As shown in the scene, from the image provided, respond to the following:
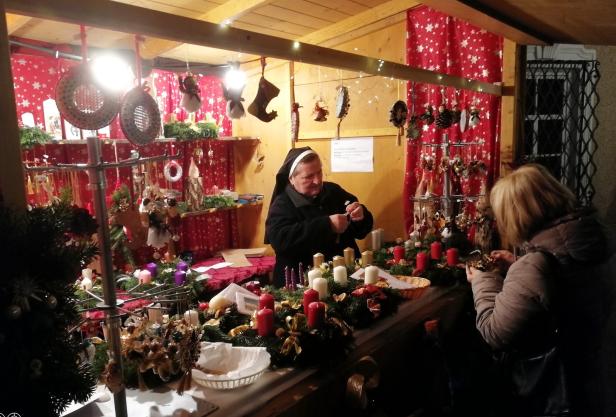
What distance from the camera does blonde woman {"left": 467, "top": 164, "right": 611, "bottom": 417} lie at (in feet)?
3.93

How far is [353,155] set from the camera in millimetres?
3480

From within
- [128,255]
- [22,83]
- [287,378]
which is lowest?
[287,378]

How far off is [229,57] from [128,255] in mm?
2266

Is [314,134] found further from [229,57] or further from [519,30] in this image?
[519,30]

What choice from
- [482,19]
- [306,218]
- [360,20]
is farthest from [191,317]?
[360,20]

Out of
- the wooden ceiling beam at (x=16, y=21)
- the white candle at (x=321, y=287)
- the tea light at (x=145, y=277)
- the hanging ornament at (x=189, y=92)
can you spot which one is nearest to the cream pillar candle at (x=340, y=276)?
the white candle at (x=321, y=287)

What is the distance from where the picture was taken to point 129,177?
334 cm

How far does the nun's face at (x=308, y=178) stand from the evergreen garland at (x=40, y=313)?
1.62 meters

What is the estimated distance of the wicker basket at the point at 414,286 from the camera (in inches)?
73.2

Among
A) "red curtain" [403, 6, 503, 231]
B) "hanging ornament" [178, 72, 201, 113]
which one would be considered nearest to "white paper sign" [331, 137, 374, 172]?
"red curtain" [403, 6, 503, 231]

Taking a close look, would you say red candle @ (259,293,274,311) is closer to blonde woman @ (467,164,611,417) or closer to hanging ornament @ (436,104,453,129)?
blonde woman @ (467,164,611,417)

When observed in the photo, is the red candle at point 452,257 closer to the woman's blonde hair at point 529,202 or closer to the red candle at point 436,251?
the red candle at point 436,251

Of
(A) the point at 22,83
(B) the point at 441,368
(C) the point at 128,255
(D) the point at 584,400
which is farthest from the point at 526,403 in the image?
(A) the point at 22,83

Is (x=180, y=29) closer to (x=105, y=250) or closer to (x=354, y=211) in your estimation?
(x=105, y=250)
